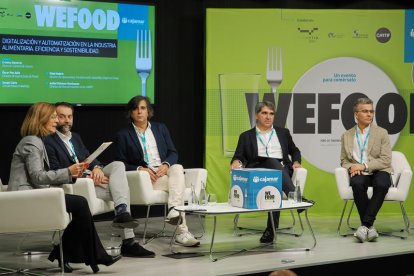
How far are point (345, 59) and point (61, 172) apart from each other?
3957 mm

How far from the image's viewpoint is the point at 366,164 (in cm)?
667

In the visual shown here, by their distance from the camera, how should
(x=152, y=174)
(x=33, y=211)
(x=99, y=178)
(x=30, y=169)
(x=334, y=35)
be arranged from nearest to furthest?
1. (x=33, y=211)
2. (x=30, y=169)
3. (x=99, y=178)
4. (x=152, y=174)
5. (x=334, y=35)

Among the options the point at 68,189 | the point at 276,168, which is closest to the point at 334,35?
the point at 276,168

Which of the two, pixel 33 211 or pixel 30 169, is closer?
pixel 33 211

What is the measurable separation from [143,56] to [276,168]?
193cm

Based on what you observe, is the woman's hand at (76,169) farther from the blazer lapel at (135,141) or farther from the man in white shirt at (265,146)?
the man in white shirt at (265,146)

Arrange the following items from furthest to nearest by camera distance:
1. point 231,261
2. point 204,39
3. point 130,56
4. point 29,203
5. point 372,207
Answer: point 204,39
point 130,56
point 372,207
point 231,261
point 29,203

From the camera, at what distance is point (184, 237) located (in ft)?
19.7

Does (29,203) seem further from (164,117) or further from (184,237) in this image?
(164,117)

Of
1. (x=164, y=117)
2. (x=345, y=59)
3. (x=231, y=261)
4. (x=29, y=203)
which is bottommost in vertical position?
(x=231, y=261)

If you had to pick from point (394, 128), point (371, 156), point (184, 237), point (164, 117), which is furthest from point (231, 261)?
point (394, 128)

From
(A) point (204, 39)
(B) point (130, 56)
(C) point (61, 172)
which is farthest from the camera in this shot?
(A) point (204, 39)

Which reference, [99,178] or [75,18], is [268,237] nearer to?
[99,178]

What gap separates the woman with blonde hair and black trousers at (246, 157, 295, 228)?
5.98 ft
